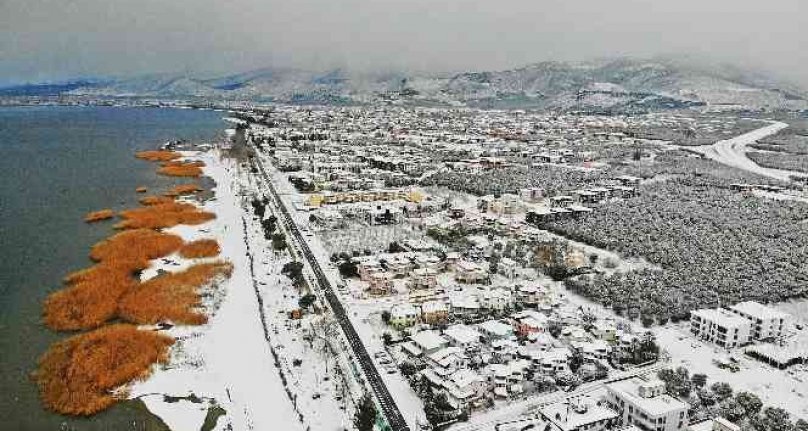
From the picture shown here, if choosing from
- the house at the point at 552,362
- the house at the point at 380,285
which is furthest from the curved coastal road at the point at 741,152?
the house at the point at 552,362

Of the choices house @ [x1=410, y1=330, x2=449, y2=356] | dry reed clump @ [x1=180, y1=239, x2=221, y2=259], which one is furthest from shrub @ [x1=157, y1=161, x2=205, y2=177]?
house @ [x1=410, y1=330, x2=449, y2=356]

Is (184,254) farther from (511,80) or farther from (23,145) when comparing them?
(511,80)

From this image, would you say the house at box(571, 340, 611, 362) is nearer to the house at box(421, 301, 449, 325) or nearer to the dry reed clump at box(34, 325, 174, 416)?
the house at box(421, 301, 449, 325)

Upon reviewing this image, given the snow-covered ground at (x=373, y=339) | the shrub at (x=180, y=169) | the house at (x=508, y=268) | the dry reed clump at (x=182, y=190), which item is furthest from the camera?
the shrub at (x=180, y=169)

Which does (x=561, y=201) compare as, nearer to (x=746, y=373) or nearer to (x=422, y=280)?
(x=422, y=280)

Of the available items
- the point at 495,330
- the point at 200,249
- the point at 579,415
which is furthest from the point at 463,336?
the point at 200,249

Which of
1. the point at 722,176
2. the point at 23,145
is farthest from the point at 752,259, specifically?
the point at 23,145

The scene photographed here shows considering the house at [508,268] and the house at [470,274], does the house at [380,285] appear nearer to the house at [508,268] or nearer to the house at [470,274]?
the house at [470,274]
